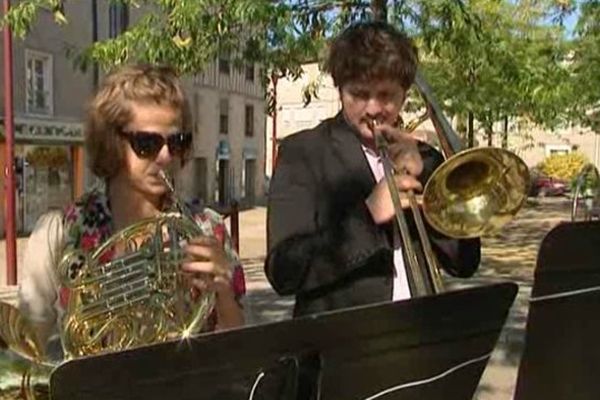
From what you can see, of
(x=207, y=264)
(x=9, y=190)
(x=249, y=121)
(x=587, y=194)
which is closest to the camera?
(x=207, y=264)

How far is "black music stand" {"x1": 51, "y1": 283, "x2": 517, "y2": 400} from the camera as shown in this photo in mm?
1150

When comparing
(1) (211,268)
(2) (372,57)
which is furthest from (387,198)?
(1) (211,268)

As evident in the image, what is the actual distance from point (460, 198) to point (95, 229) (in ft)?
2.77

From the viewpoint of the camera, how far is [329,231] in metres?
1.87

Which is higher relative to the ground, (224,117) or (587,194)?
(224,117)

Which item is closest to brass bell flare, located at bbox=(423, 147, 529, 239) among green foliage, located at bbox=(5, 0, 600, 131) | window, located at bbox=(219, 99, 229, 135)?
green foliage, located at bbox=(5, 0, 600, 131)

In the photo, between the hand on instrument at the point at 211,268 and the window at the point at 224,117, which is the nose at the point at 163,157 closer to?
the hand on instrument at the point at 211,268

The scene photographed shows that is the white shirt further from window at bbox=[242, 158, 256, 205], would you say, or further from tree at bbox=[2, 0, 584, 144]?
window at bbox=[242, 158, 256, 205]

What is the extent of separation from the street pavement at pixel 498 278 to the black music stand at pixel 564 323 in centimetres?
7

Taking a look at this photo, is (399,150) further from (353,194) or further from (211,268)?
(211,268)

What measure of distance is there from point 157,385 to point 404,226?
82 centimetres

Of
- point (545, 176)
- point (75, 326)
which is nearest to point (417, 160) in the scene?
point (75, 326)

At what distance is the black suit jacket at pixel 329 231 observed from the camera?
1.84 metres

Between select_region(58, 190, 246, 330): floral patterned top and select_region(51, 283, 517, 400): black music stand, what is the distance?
386mm
